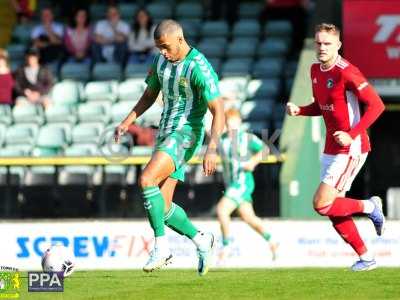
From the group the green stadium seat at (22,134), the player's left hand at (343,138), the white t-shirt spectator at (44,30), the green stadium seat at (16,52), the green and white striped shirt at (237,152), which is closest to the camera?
the player's left hand at (343,138)

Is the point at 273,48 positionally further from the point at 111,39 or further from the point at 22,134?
the point at 22,134

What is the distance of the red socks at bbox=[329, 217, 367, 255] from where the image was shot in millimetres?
12156

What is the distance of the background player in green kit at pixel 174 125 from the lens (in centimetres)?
1127

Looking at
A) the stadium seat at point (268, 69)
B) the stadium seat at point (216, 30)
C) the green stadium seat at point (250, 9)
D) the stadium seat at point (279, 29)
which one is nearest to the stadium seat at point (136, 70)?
the stadium seat at point (216, 30)

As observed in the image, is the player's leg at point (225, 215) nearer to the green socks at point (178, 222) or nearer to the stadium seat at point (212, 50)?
the green socks at point (178, 222)

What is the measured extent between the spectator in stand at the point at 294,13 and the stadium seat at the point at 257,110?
2.27 metres

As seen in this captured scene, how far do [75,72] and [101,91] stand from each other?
2.97 ft

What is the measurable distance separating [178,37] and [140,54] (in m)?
10.8

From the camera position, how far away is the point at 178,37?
37.2 feet

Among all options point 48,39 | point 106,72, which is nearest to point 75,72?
point 106,72

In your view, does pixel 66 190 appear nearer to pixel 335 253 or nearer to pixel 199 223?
pixel 199 223

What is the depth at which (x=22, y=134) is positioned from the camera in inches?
805

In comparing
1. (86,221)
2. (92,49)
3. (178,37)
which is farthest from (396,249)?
(92,49)

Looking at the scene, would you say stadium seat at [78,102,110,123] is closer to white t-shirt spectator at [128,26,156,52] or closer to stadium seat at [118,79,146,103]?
stadium seat at [118,79,146,103]
